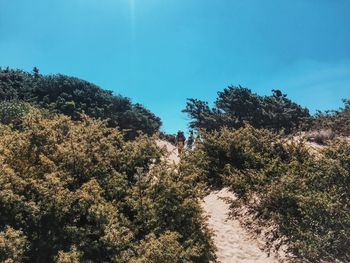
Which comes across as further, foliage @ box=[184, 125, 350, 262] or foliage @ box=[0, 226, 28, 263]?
foliage @ box=[184, 125, 350, 262]

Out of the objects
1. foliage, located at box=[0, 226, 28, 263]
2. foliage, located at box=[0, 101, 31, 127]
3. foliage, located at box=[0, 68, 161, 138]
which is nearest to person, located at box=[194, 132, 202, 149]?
foliage, located at box=[0, 101, 31, 127]

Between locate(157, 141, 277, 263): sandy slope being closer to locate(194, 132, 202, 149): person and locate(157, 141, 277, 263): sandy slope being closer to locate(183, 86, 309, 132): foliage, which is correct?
locate(194, 132, 202, 149): person

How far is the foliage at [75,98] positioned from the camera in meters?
29.9

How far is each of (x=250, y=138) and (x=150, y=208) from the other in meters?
8.16

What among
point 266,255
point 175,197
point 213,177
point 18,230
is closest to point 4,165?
point 18,230

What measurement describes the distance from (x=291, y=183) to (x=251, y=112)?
1869cm

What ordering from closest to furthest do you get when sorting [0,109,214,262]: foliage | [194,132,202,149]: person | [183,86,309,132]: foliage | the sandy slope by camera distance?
[0,109,214,262]: foliage, the sandy slope, [194,132,202,149]: person, [183,86,309,132]: foliage

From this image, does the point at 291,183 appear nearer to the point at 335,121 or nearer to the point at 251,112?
the point at 335,121

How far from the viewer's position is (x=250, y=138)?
645 inches

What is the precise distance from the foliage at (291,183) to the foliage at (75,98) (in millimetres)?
14251

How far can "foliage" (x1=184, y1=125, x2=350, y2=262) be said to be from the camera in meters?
10.0

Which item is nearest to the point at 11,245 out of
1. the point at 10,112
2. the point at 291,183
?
the point at 291,183

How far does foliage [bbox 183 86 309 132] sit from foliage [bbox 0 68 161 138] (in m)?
4.74

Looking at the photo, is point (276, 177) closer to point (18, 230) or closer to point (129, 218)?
point (129, 218)
